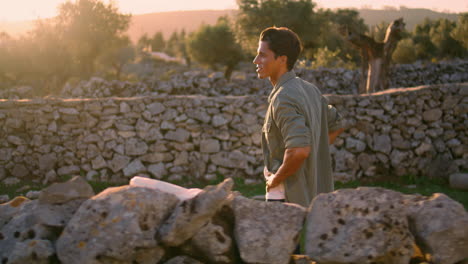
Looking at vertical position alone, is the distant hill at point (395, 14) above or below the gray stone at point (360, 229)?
above

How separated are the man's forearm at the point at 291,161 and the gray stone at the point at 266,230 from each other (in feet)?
1.87

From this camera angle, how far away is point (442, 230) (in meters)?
1.82

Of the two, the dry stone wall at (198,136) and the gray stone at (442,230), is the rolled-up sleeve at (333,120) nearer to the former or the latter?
the gray stone at (442,230)

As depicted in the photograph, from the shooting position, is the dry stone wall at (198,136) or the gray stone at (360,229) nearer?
the gray stone at (360,229)

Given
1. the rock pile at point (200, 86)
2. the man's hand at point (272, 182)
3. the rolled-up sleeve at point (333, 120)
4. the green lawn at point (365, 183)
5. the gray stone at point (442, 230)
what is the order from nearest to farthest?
the gray stone at point (442, 230) < the man's hand at point (272, 182) < the rolled-up sleeve at point (333, 120) < the green lawn at point (365, 183) < the rock pile at point (200, 86)

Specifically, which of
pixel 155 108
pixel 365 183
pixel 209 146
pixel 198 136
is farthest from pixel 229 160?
pixel 365 183

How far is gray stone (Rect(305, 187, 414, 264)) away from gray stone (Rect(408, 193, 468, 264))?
6 centimetres

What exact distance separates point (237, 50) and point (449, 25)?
18073 mm

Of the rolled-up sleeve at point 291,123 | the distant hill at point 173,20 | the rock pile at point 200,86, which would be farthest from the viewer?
the distant hill at point 173,20

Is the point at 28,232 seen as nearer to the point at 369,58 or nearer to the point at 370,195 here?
the point at 370,195

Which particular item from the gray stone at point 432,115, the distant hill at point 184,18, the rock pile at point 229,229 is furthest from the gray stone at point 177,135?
the distant hill at point 184,18

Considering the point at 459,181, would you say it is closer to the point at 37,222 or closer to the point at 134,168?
the point at 134,168

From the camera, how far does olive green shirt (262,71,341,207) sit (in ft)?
8.59

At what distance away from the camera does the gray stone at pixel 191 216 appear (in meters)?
1.93
